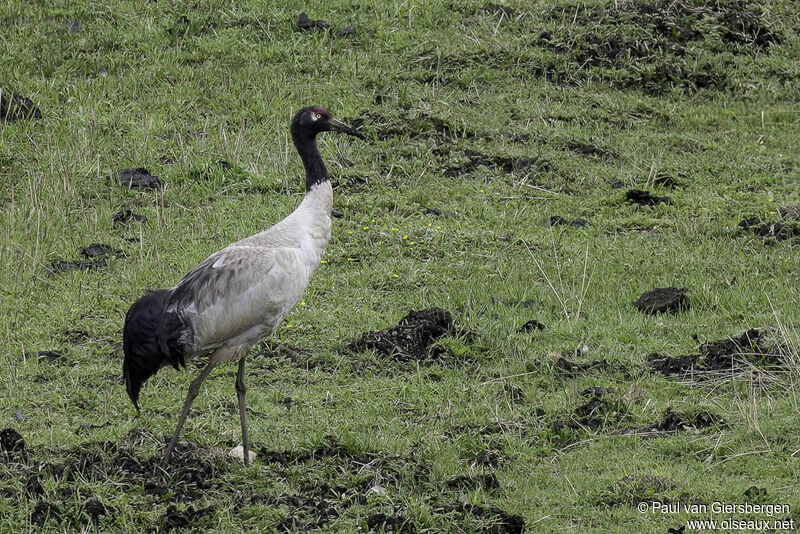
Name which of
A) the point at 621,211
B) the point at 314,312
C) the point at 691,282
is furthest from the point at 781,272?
the point at 314,312

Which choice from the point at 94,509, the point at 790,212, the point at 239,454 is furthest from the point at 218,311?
the point at 790,212

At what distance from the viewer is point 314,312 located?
8.61m

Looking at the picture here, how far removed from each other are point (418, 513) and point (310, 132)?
3069 millimetres

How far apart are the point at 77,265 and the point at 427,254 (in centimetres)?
311

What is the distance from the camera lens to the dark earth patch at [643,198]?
10656 mm

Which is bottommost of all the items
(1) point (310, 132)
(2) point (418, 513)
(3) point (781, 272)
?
(3) point (781, 272)

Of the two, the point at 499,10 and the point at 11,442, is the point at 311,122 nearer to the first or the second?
the point at 11,442

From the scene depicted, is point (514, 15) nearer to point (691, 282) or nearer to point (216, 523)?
point (691, 282)

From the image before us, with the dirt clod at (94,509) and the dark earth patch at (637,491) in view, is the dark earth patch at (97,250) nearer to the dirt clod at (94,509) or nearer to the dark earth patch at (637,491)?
the dirt clod at (94,509)

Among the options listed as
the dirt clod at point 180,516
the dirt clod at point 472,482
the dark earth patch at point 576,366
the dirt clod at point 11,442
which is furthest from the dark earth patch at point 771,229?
the dirt clod at point 11,442

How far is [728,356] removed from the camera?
7.43m

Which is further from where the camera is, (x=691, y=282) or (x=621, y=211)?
(x=621, y=211)

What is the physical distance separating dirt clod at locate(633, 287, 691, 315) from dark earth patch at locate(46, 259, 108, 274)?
15.2 ft

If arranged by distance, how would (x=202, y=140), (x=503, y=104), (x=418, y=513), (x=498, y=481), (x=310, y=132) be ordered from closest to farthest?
(x=418, y=513) → (x=498, y=481) → (x=310, y=132) → (x=202, y=140) → (x=503, y=104)
